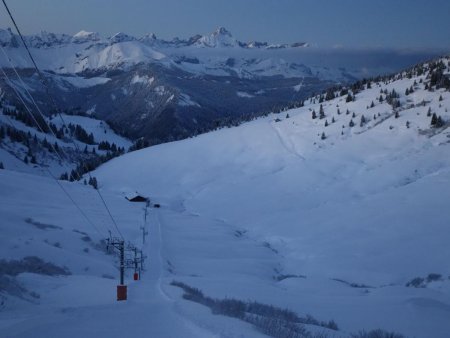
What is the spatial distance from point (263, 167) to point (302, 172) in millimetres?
9929

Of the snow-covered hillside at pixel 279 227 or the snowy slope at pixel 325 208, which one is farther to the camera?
the snowy slope at pixel 325 208

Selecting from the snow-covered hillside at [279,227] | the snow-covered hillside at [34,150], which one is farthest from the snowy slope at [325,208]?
Result: the snow-covered hillside at [34,150]

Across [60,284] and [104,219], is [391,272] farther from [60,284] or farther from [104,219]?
[104,219]

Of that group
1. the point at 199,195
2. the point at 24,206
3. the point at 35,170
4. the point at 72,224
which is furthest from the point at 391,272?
the point at 35,170

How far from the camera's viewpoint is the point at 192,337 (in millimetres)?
8984

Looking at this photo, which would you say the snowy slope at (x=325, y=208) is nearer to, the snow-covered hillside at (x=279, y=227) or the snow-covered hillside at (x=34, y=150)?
the snow-covered hillside at (x=279, y=227)

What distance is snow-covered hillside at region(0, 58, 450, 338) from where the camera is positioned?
48.4 feet

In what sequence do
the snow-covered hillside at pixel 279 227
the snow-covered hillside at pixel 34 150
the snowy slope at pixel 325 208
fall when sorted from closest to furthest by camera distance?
the snow-covered hillside at pixel 279 227, the snowy slope at pixel 325 208, the snow-covered hillside at pixel 34 150

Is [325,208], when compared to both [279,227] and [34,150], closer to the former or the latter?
[279,227]

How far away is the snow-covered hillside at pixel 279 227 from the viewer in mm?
14766

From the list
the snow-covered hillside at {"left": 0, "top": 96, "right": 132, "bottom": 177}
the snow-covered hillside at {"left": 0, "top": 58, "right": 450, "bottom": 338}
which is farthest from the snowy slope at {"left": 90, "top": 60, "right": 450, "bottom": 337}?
the snow-covered hillside at {"left": 0, "top": 96, "right": 132, "bottom": 177}

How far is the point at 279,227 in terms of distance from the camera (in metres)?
49.6

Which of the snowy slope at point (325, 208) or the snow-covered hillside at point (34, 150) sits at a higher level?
the snow-covered hillside at point (34, 150)

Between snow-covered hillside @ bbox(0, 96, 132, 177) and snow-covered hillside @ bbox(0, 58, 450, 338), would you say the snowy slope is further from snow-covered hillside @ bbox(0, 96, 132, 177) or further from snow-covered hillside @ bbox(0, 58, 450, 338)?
snow-covered hillside @ bbox(0, 96, 132, 177)
